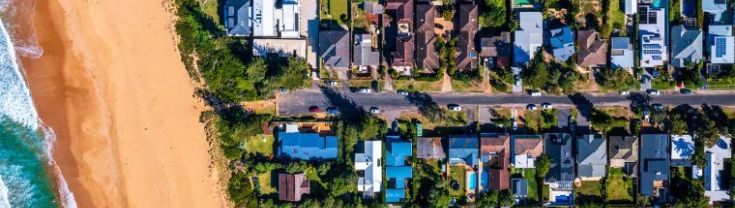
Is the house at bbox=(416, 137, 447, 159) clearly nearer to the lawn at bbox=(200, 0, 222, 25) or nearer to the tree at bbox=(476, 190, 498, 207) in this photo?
the tree at bbox=(476, 190, 498, 207)

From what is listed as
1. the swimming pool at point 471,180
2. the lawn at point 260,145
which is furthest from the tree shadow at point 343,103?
the swimming pool at point 471,180

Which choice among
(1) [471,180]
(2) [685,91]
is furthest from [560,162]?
(2) [685,91]

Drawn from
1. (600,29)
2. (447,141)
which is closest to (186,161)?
(447,141)

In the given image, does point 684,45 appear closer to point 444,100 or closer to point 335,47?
point 444,100

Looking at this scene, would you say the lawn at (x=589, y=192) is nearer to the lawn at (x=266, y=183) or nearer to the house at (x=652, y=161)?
the house at (x=652, y=161)

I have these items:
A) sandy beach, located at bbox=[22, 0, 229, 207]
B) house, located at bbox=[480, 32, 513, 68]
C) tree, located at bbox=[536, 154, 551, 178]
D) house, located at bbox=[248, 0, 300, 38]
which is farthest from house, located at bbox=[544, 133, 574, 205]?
sandy beach, located at bbox=[22, 0, 229, 207]

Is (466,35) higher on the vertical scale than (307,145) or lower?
higher

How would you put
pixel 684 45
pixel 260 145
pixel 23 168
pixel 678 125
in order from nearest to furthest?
1. pixel 678 125
2. pixel 684 45
3. pixel 260 145
4. pixel 23 168
